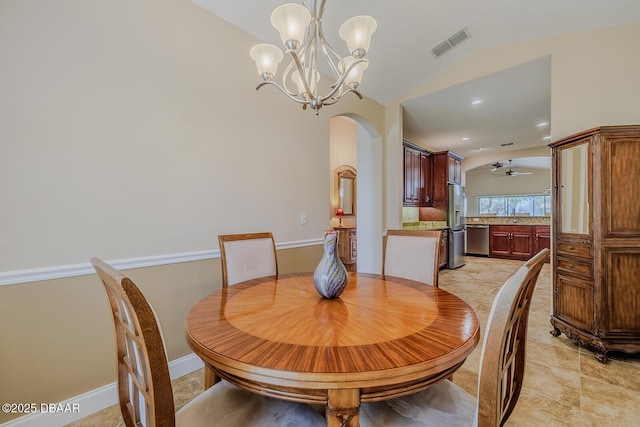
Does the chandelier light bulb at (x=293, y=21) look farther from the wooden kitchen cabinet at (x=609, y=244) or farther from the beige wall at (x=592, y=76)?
the beige wall at (x=592, y=76)

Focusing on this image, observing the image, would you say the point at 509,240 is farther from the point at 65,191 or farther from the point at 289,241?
the point at 65,191

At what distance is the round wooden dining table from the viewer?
72cm

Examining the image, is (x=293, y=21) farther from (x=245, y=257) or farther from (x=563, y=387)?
(x=563, y=387)

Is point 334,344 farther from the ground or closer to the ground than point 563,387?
farther from the ground

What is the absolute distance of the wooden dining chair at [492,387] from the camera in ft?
2.37

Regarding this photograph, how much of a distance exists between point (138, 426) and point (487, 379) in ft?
3.48

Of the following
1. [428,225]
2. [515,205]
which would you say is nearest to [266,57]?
[428,225]

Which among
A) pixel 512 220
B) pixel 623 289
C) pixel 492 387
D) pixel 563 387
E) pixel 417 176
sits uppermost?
pixel 417 176

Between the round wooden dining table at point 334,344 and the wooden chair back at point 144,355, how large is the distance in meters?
0.14

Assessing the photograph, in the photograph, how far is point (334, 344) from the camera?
2.76ft

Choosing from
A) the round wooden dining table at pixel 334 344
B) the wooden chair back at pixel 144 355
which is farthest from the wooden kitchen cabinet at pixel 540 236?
the wooden chair back at pixel 144 355

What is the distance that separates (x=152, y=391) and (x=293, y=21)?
157cm

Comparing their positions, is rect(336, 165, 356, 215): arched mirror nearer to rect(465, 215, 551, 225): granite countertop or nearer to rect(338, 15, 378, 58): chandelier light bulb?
rect(465, 215, 551, 225): granite countertop

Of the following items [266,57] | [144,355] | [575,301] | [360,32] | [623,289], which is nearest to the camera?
[144,355]
